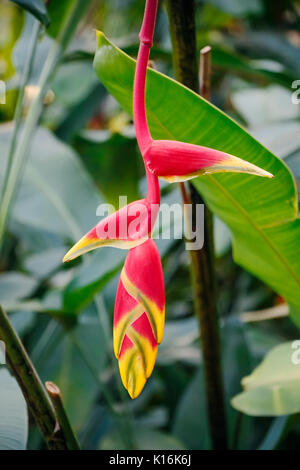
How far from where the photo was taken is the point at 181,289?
113 centimetres

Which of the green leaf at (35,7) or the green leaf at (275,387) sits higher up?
the green leaf at (35,7)

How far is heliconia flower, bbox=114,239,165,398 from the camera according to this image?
228 millimetres

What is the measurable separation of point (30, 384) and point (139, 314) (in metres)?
0.14

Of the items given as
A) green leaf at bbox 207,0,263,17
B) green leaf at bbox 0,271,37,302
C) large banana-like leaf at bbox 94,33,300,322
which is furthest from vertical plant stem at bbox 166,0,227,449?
green leaf at bbox 207,0,263,17

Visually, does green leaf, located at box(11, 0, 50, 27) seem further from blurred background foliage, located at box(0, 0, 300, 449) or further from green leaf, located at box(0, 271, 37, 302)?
green leaf, located at box(0, 271, 37, 302)

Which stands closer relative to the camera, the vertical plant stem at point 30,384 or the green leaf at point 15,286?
the vertical plant stem at point 30,384

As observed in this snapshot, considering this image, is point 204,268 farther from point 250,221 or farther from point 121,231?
point 121,231

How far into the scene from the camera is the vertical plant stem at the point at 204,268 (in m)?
0.37

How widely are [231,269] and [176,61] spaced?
61 cm

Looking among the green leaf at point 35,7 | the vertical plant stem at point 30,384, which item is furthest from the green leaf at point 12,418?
the green leaf at point 35,7

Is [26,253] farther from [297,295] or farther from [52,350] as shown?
[297,295]

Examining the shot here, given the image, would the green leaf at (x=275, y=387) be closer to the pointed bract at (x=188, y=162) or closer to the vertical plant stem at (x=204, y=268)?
the vertical plant stem at (x=204, y=268)

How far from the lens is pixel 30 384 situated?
0.33 m
